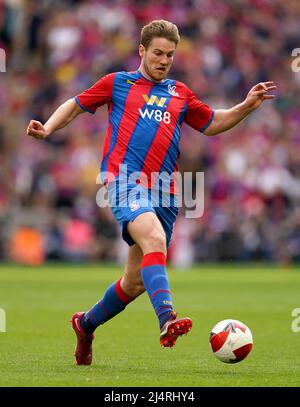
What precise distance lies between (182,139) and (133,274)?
572 inches

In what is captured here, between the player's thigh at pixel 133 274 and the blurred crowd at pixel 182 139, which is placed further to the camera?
the blurred crowd at pixel 182 139

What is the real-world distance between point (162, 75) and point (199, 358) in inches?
86.8

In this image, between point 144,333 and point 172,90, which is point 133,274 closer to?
point 172,90

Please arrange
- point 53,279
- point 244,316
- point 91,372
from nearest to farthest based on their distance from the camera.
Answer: point 91,372 → point 244,316 → point 53,279

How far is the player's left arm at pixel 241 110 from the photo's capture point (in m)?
7.79

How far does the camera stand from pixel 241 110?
788 centimetres

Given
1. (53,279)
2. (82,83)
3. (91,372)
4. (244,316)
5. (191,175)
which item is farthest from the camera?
(82,83)

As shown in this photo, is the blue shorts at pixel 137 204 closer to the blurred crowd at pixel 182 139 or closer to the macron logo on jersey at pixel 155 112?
the macron logo on jersey at pixel 155 112

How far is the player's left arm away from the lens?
307 inches

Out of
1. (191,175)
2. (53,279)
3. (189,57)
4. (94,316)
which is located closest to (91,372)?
(94,316)

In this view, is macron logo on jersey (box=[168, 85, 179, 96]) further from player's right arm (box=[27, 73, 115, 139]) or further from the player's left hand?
the player's left hand

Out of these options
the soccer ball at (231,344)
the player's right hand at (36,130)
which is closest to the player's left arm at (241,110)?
the player's right hand at (36,130)

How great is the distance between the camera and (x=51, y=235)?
68.6ft

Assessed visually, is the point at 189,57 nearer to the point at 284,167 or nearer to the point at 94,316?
the point at 284,167
